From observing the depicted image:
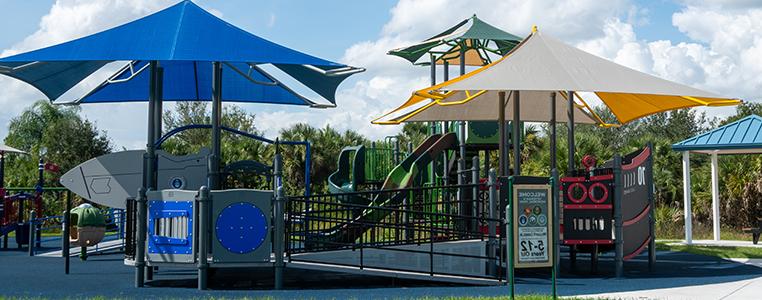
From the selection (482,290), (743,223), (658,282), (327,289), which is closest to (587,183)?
(658,282)

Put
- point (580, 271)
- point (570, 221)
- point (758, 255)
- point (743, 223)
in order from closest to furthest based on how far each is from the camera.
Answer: point (570, 221) → point (580, 271) → point (758, 255) → point (743, 223)

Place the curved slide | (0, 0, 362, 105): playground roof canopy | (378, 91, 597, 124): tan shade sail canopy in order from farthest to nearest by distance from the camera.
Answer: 1. (378, 91, 597, 124): tan shade sail canopy
2. the curved slide
3. (0, 0, 362, 105): playground roof canopy

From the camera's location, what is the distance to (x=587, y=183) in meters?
14.1

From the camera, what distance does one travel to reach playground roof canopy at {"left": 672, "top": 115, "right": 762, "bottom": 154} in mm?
20594

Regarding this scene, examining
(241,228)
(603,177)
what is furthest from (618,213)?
(241,228)

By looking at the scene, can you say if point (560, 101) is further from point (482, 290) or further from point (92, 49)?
point (92, 49)

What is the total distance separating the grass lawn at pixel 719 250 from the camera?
18.4 m

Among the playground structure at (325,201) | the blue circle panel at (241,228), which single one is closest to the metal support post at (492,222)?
the playground structure at (325,201)

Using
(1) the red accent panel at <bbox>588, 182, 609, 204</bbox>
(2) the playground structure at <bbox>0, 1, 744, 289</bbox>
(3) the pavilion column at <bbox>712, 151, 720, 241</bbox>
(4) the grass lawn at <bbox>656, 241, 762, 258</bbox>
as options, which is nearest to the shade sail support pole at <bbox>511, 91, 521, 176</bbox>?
(2) the playground structure at <bbox>0, 1, 744, 289</bbox>

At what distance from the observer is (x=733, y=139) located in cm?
2089

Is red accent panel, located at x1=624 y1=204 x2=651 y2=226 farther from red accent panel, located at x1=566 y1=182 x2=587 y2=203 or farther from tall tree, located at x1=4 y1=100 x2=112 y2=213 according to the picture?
tall tree, located at x1=4 y1=100 x2=112 y2=213

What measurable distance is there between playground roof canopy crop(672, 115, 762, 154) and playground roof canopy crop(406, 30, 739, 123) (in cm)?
549

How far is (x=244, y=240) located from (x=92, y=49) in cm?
334

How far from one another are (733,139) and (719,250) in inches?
111
